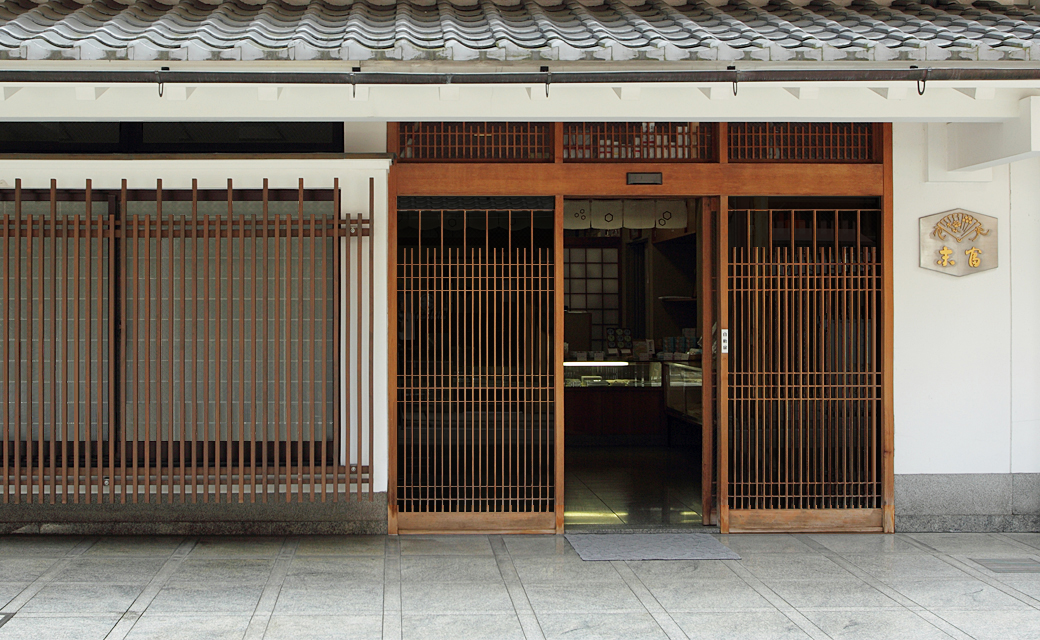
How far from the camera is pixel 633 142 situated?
7.68m

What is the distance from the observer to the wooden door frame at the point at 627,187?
24.6 ft

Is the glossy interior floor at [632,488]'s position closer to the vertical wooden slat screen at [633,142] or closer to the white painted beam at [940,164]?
the vertical wooden slat screen at [633,142]

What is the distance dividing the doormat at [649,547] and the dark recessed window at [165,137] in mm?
3807

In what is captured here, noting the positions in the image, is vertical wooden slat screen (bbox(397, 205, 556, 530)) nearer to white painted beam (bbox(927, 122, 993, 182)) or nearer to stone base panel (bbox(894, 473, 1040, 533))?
stone base panel (bbox(894, 473, 1040, 533))

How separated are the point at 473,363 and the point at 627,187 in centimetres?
194

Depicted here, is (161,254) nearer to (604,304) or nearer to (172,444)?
(172,444)

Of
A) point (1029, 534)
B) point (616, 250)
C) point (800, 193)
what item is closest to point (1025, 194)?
point (800, 193)

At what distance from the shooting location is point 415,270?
7.57 m

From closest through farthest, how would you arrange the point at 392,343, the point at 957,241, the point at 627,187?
the point at 392,343
the point at 627,187
the point at 957,241

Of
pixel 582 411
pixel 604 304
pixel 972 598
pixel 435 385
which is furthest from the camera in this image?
pixel 604 304

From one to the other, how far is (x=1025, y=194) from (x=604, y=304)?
339 inches

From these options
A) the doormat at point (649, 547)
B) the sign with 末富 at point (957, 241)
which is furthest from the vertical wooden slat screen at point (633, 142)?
the doormat at point (649, 547)

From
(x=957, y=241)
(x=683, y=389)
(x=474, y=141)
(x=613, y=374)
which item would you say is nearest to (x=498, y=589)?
(x=474, y=141)

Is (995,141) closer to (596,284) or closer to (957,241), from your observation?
(957,241)
